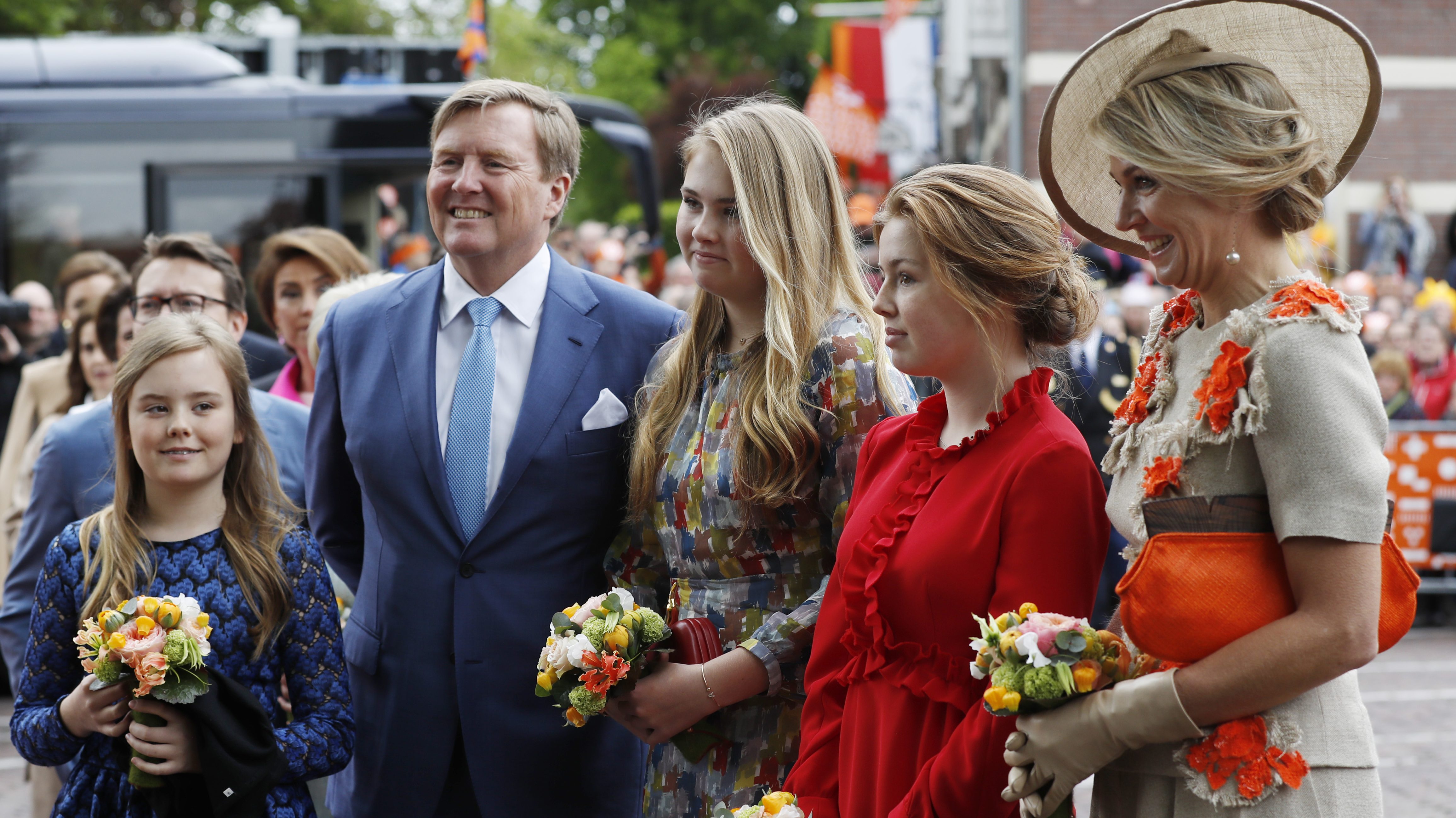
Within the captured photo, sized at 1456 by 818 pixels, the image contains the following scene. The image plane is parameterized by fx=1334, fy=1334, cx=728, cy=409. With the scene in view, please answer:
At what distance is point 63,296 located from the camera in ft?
24.4

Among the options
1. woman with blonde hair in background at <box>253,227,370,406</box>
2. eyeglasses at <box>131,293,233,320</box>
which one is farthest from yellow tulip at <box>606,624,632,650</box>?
woman with blonde hair in background at <box>253,227,370,406</box>

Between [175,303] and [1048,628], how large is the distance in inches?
142

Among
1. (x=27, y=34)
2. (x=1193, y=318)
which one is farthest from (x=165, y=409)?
(x=27, y=34)

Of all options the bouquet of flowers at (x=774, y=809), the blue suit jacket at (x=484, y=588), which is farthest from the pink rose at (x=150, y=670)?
the bouquet of flowers at (x=774, y=809)

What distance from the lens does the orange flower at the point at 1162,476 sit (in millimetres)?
2088

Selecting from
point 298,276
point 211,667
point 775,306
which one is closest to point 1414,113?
point 298,276

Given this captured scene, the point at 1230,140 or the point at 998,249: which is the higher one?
the point at 1230,140

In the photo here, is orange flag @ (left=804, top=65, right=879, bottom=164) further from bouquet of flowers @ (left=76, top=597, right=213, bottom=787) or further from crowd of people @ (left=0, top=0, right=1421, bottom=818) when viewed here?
bouquet of flowers @ (left=76, top=597, right=213, bottom=787)

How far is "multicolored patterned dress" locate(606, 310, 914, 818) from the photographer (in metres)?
2.87

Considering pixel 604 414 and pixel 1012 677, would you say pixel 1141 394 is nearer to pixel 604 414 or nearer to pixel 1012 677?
pixel 1012 677

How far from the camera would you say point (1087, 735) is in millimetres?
2064

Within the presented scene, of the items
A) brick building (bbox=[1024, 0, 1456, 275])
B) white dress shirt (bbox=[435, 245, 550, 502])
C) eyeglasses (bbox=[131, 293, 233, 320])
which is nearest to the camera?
white dress shirt (bbox=[435, 245, 550, 502])

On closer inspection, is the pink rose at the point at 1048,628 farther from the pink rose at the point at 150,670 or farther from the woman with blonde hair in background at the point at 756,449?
the pink rose at the point at 150,670

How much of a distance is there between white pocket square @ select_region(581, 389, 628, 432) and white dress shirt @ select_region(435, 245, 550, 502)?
0.17 m
